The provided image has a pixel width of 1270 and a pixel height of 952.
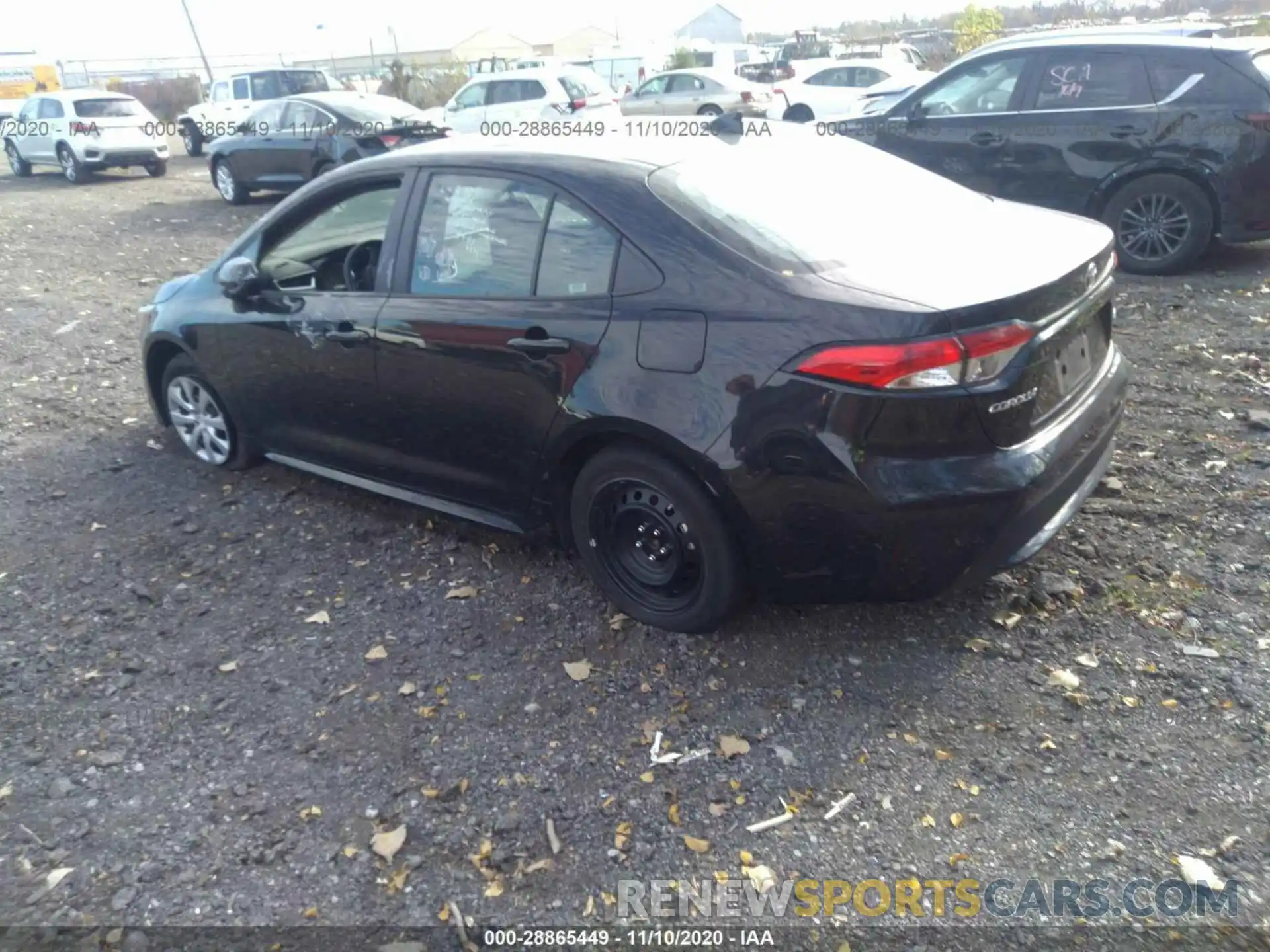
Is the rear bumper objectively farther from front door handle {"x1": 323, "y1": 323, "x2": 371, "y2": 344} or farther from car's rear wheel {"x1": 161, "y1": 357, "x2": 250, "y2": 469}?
car's rear wheel {"x1": 161, "y1": 357, "x2": 250, "y2": 469}

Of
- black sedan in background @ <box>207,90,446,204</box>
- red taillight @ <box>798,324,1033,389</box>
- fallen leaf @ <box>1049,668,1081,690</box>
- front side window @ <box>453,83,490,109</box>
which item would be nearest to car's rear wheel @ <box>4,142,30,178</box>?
black sedan in background @ <box>207,90,446,204</box>

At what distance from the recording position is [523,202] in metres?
3.77

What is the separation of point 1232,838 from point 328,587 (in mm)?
3300

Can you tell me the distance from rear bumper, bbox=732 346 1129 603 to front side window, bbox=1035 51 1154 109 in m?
5.73

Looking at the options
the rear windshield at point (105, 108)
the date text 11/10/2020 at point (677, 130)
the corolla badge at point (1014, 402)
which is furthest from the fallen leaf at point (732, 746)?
the rear windshield at point (105, 108)

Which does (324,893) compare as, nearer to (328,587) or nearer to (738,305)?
(328,587)

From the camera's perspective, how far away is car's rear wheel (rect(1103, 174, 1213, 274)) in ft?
25.3

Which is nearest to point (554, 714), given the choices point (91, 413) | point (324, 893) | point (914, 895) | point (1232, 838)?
point (324, 893)

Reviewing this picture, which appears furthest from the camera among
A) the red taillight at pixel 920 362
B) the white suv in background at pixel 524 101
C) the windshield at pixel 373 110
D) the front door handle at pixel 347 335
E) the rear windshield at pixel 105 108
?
the rear windshield at pixel 105 108

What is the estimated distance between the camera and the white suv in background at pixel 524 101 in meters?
18.2

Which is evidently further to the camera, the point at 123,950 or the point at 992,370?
the point at 992,370

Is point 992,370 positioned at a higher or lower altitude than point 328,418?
higher

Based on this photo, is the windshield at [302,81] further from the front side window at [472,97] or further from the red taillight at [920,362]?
the red taillight at [920,362]

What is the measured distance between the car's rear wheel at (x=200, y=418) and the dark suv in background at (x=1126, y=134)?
21.3 feet
